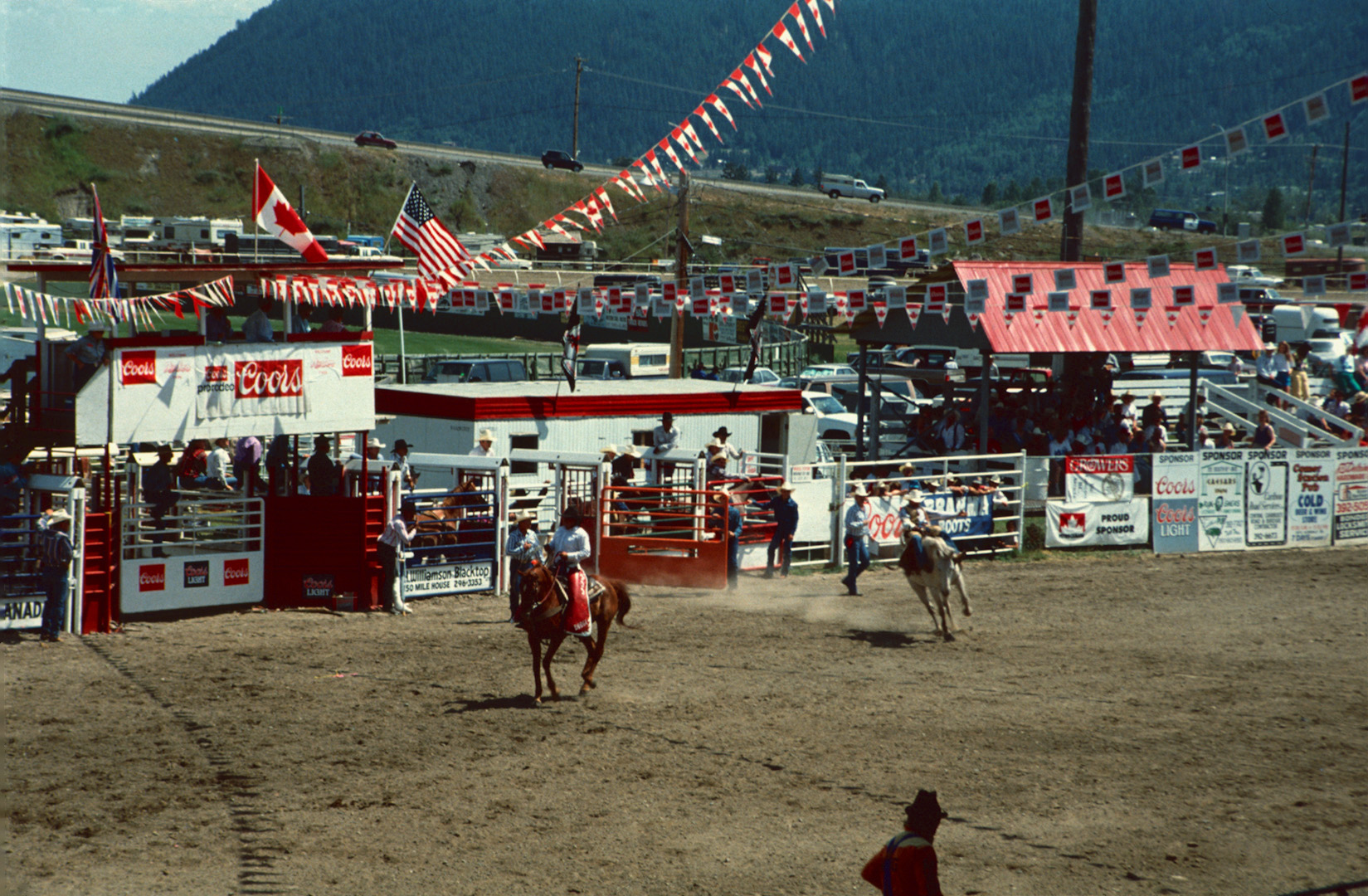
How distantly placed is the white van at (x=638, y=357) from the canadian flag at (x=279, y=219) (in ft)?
68.9

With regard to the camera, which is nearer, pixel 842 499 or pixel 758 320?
pixel 842 499

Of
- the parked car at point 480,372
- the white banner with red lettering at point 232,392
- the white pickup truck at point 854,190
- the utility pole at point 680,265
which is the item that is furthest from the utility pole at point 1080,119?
the white pickup truck at point 854,190

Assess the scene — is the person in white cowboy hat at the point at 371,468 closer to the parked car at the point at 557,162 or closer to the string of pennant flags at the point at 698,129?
the string of pennant flags at the point at 698,129

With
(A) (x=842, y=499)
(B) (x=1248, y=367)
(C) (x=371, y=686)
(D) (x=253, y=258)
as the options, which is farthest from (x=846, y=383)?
(C) (x=371, y=686)

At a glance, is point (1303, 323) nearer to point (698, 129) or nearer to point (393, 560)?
point (698, 129)

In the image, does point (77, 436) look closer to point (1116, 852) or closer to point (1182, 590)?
point (1116, 852)

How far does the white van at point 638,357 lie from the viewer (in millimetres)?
38000

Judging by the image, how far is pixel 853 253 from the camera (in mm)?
20062

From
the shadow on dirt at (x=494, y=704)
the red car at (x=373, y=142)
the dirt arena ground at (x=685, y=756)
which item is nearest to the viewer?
the dirt arena ground at (x=685, y=756)

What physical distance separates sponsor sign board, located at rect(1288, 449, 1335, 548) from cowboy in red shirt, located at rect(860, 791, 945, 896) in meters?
21.3

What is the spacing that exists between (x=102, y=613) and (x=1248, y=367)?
37.3 metres

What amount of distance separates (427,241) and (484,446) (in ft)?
15.0

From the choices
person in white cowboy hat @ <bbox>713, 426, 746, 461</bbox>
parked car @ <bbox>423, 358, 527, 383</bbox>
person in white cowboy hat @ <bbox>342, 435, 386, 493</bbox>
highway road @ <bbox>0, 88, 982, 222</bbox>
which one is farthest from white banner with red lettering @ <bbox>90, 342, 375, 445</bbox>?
highway road @ <bbox>0, 88, 982, 222</bbox>

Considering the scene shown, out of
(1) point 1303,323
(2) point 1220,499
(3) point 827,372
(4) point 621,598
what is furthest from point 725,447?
(1) point 1303,323
